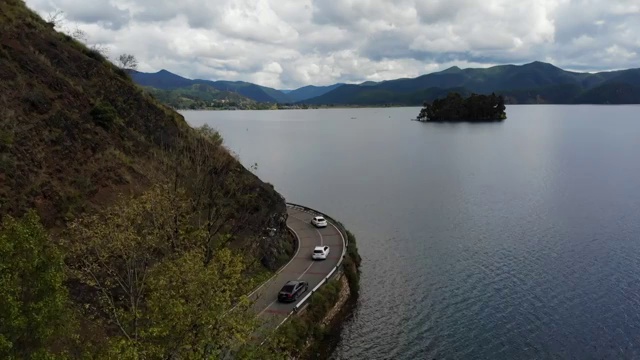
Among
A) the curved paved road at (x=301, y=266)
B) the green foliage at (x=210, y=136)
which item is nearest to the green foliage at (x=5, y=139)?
the green foliage at (x=210, y=136)

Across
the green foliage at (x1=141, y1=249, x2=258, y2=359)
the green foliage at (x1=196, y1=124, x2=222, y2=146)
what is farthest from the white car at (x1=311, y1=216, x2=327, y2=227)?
the green foliage at (x1=141, y1=249, x2=258, y2=359)

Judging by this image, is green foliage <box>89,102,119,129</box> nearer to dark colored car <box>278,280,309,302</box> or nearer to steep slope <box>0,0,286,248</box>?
steep slope <box>0,0,286,248</box>

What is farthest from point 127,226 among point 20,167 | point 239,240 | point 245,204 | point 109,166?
point 245,204

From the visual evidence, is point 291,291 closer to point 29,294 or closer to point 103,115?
point 29,294

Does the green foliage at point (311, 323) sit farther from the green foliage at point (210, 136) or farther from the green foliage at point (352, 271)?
the green foliage at point (210, 136)

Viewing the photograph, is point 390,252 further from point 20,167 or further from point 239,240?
point 20,167
